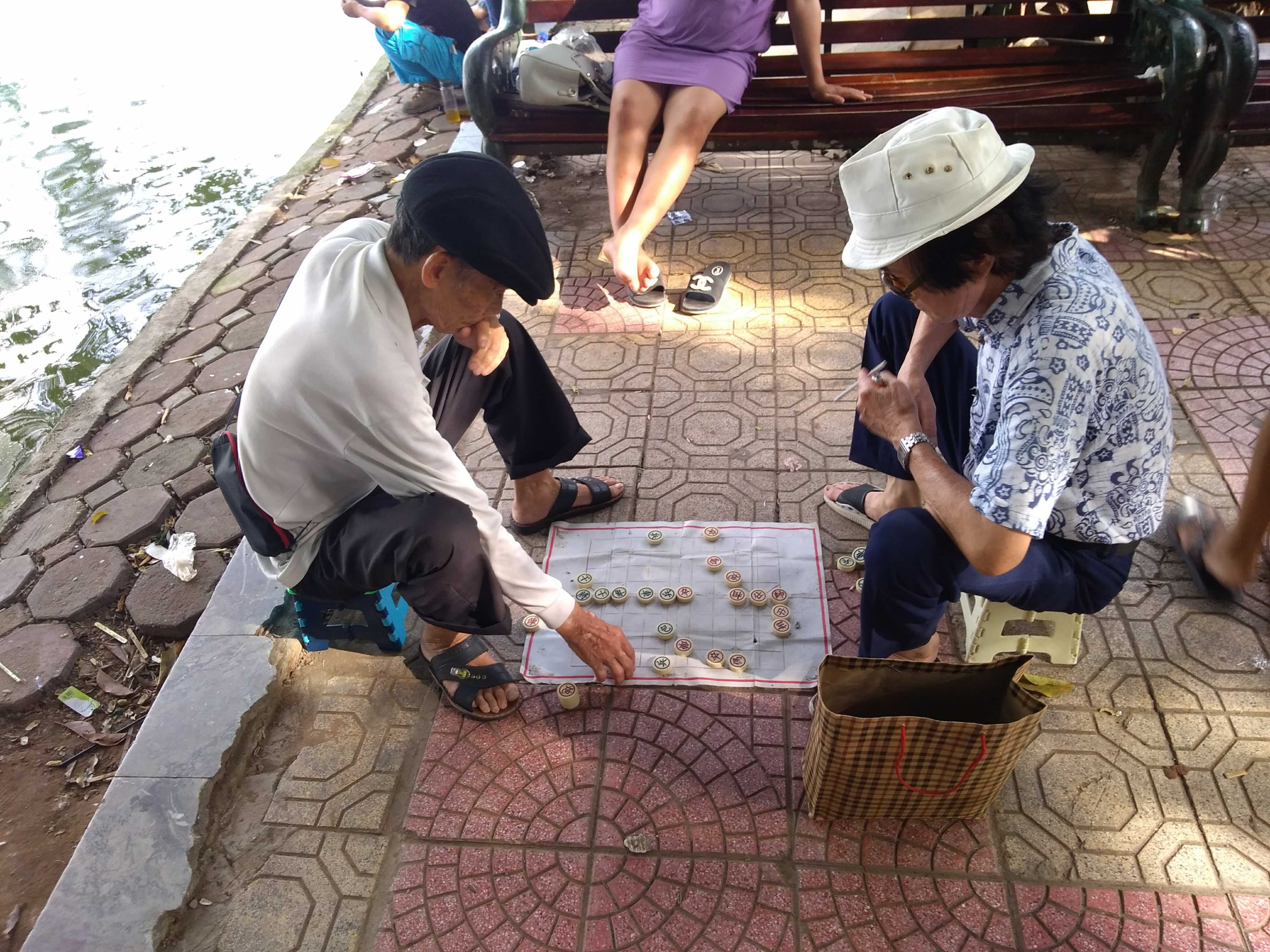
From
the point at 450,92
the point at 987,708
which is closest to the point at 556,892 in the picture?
the point at 987,708

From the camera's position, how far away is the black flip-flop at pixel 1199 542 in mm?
2627

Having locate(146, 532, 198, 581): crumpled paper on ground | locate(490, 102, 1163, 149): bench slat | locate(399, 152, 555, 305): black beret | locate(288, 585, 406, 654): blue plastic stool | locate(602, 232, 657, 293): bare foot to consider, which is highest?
locate(399, 152, 555, 305): black beret

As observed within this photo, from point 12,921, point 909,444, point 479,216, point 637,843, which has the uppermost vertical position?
point 479,216

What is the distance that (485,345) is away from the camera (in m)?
2.47

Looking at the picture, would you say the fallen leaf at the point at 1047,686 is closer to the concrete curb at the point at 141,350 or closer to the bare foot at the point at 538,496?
the bare foot at the point at 538,496

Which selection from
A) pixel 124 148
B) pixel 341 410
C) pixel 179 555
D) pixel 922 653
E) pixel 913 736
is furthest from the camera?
pixel 124 148

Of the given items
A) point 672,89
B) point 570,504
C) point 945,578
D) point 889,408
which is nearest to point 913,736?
point 945,578

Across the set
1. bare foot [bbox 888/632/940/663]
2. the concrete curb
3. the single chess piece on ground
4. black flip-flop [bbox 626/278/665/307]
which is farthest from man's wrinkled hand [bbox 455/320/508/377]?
the concrete curb

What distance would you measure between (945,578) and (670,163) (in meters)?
2.63

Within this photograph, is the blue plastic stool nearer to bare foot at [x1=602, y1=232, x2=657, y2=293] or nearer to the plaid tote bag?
the plaid tote bag

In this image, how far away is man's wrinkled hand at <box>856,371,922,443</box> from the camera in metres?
2.17

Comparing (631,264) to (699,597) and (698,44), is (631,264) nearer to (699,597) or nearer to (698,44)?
(698,44)

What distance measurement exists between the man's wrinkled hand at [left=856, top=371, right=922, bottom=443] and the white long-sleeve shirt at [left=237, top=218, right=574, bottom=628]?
3.13 ft

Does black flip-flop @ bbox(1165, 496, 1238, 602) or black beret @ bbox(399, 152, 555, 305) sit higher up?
black beret @ bbox(399, 152, 555, 305)
